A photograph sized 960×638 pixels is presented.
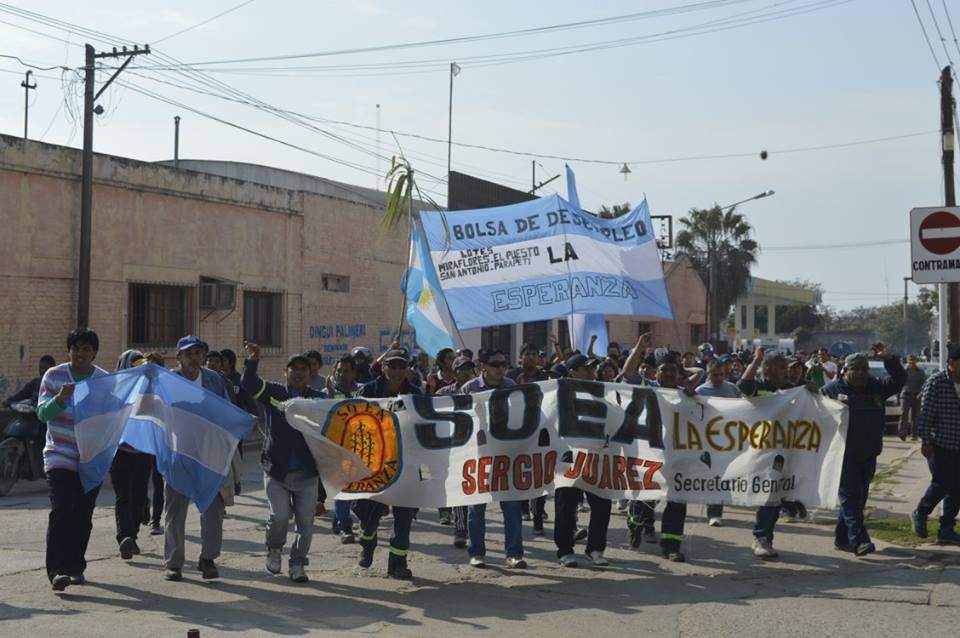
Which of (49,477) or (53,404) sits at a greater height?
(53,404)

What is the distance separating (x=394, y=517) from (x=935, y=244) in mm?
5762

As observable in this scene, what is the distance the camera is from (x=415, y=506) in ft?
29.0

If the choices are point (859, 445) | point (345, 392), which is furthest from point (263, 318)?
point (859, 445)

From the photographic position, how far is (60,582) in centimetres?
777

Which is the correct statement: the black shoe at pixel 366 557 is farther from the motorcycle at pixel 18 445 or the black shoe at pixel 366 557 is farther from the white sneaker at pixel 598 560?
the motorcycle at pixel 18 445

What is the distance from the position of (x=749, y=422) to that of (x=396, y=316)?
20.0m

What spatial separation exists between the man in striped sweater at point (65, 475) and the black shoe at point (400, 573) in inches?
87.6

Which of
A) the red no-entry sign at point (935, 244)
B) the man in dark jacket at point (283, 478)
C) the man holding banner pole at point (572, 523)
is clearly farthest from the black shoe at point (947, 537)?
the man in dark jacket at point (283, 478)

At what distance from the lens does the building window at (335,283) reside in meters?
26.2

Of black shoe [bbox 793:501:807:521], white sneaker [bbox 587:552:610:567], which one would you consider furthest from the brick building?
black shoe [bbox 793:501:807:521]

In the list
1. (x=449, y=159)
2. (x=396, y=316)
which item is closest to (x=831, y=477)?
(x=396, y=316)

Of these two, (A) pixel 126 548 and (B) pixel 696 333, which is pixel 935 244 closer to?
(A) pixel 126 548

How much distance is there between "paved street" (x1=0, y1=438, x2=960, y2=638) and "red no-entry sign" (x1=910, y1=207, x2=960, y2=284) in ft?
8.39

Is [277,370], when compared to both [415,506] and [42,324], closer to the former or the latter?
[42,324]
